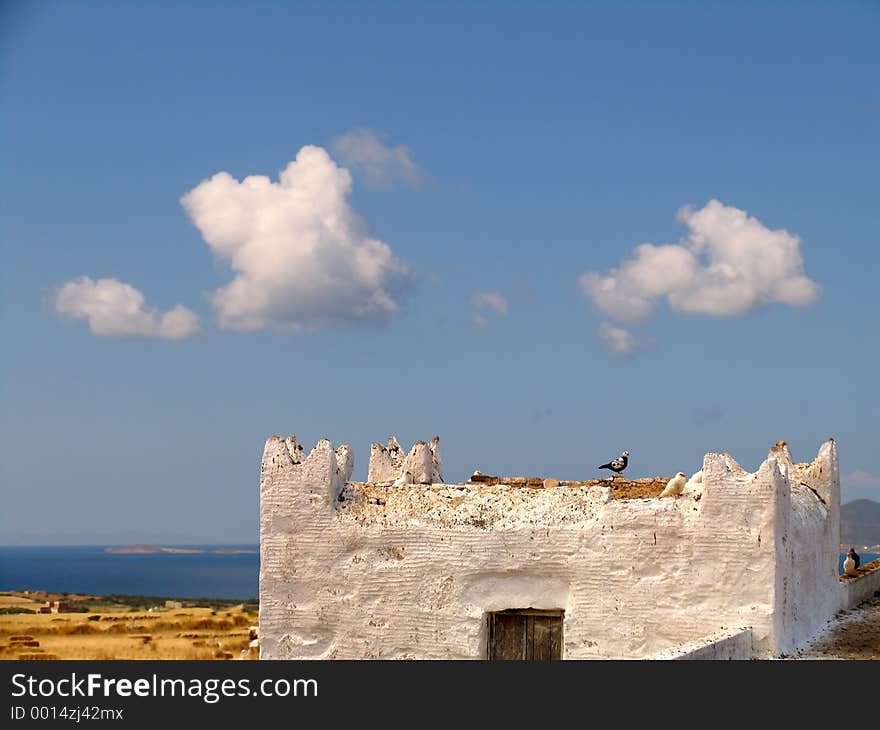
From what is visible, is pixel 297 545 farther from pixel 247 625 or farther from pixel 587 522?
pixel 247 625

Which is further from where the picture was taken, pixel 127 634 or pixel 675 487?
pixel 127 634

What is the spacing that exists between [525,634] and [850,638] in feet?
14.6

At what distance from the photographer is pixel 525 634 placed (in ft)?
50.7

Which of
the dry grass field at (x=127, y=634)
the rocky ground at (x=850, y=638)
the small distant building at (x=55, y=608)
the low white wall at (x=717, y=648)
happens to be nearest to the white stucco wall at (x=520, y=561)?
the low white wall at (x=717, y=648)

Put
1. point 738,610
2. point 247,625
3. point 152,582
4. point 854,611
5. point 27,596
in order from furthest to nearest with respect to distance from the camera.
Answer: point 152,582 < point 27,596 < point 247,625 < point 854,611 < point 738,610

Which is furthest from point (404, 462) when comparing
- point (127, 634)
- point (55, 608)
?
point (55, 608)

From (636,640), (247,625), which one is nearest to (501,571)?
(636,640)

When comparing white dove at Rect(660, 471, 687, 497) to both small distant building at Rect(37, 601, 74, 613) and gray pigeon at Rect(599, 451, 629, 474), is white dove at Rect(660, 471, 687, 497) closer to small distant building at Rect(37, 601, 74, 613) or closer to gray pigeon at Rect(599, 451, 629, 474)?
gray pigeon at Rect(599, 451, 629, 474)

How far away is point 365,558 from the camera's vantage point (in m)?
15.8

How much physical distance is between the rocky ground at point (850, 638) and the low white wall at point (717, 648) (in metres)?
0.93

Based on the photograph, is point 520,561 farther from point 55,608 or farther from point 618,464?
point 55,608

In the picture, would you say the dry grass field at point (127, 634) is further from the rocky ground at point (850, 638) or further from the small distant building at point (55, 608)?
the rocky ground at point (850, 638)

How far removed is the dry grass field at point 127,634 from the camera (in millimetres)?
28141
